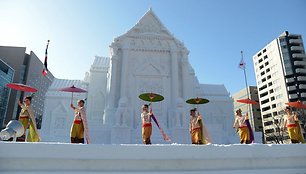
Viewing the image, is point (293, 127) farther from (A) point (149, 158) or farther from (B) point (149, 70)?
(B) point (149, 70)

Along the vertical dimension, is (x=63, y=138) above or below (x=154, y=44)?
below

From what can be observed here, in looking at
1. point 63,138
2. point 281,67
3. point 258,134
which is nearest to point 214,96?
point 258,134

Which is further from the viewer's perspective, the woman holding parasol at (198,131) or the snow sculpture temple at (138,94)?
the snow sculpture temple at (138,94)

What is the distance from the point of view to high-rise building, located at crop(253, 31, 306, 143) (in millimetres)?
51406

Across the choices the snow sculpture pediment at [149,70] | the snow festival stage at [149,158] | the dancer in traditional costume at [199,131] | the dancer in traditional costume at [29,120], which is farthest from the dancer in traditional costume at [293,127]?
the snow sculpture pediment at [149,70]

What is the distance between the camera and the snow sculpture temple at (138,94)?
20.5m

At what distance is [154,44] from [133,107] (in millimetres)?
8872

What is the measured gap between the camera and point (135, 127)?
22062mm

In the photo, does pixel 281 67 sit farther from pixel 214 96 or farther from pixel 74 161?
pixel 74 161

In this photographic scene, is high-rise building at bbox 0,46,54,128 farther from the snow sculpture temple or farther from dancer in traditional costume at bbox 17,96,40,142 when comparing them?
dancer in traditional costume at bbox 17,96,40,142

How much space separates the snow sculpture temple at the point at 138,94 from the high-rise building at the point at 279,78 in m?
31.9

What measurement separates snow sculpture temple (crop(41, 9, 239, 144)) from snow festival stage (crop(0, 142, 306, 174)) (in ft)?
45.1

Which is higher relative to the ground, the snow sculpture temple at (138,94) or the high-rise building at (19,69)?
the high-rise building at (19,69)

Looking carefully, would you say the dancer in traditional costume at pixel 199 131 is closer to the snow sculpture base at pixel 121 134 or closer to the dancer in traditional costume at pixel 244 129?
the dancer in traditional costume at pixel 244 129
